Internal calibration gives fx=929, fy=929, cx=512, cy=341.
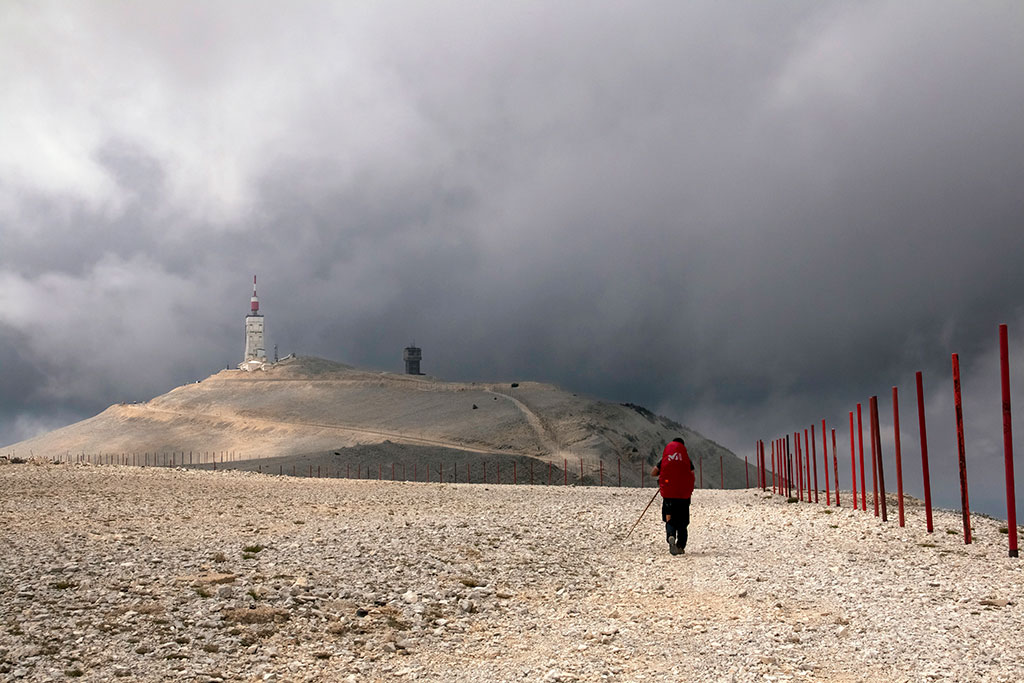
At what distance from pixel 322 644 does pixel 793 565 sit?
942 centimetres

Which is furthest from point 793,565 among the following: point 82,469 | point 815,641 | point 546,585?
point 82,469

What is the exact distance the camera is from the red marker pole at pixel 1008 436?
17.3 m

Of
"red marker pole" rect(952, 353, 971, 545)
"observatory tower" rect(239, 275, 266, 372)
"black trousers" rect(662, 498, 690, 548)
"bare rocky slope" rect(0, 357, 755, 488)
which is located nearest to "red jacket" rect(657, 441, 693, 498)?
"black trousers" rect(662, 498, 690, 548)

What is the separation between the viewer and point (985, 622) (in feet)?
40.5

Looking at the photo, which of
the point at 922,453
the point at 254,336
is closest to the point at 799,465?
the point at 922,453

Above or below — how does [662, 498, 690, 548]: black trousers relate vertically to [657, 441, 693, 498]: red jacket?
below

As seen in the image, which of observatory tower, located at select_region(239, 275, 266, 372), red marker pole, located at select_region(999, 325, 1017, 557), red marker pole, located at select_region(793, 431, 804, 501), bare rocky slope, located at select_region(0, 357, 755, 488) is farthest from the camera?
observatory tower, located at select_region(239, 275, 266, 372)

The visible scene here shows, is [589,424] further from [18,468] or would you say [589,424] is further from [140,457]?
[18,468]

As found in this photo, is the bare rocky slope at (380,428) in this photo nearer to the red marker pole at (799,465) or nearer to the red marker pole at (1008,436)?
the red marker pole at (799,465)

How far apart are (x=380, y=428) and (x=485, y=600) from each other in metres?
102

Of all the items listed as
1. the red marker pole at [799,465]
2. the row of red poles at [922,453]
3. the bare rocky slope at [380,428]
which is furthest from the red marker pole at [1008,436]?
the bare rocky slope at [380,428]

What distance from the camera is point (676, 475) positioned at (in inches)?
717

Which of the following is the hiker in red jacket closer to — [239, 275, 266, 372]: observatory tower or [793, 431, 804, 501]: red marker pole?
[793, 431, 804, 501]: red marker pole

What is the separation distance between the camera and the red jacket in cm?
1812
